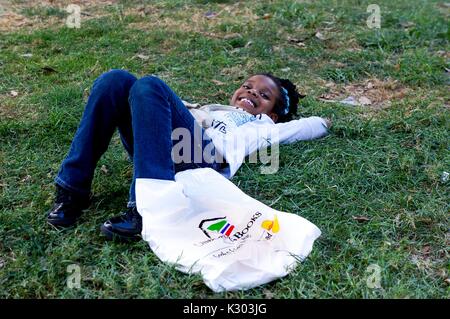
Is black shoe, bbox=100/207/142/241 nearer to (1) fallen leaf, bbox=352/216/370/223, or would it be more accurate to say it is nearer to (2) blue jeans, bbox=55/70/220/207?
(2) blue jeans, bbox=55/70/220/207

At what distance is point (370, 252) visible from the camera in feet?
8.48

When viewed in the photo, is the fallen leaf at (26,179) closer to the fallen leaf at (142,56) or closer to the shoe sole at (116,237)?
the shoe sole at (116,237)

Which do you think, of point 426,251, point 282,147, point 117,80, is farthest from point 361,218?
point 117,80

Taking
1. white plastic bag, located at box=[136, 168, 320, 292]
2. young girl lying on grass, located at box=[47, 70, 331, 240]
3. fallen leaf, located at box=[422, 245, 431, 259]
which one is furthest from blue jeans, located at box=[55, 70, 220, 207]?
fallen leaf, located at box=[422, 245, 431, 259]

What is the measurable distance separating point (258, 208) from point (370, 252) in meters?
0.52

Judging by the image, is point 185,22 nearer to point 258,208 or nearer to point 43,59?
point 43,59

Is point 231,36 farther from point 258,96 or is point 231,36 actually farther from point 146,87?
point 146,87

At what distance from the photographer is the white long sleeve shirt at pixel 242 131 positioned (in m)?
3.08

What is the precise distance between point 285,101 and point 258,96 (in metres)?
0.22

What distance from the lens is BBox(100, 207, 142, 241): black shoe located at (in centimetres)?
256

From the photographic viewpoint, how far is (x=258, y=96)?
11.7 feet
